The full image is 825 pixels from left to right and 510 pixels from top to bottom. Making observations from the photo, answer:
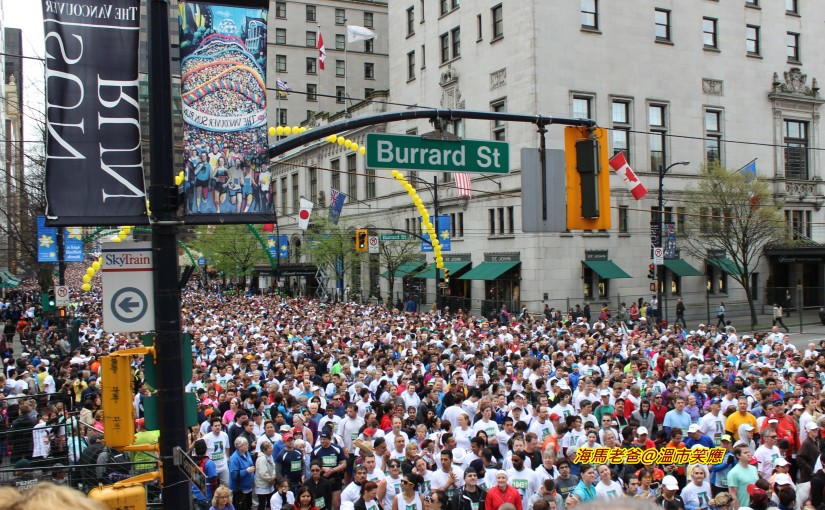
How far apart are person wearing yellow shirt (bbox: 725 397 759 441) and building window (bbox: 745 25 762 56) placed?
131 feet

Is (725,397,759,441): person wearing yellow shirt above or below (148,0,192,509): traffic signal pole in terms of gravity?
below

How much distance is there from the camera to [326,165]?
2424 inches

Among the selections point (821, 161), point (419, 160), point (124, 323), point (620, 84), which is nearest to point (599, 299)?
point (620, 84)

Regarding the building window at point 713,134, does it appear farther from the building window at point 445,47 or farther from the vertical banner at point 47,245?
the vertical banner at point 47,245

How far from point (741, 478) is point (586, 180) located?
4.60m

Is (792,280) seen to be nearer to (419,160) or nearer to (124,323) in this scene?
(419,160)

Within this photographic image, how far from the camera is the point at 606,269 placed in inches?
1549

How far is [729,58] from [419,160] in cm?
4269

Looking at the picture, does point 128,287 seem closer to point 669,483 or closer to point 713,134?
point 669,483

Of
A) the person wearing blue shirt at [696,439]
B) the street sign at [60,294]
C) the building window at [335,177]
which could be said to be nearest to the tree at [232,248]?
the building window at [335,177]

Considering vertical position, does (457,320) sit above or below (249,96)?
below

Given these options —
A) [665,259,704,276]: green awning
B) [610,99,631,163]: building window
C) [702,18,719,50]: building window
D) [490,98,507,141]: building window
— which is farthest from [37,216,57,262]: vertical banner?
[702,18,719,50]: building window

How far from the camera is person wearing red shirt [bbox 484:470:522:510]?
9.02m

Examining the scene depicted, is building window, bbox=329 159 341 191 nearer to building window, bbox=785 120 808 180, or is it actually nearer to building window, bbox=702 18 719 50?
building window, bbox=702 18 719 50
